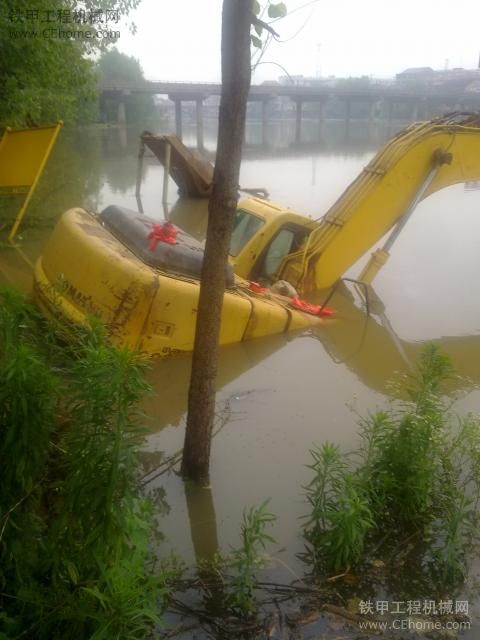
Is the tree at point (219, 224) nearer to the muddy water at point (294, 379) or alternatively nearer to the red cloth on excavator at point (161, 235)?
the muddy water at point (294, 379)

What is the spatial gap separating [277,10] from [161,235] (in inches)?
111

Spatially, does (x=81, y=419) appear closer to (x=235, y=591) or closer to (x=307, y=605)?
(x=235, y=591)

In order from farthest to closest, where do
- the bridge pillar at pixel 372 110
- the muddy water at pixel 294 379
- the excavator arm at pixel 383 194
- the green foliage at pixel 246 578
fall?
the bridge pillar at pixel 372 110 → the excavator arm at pixel 383 194 → the muddy water at pixel 294 379 → the green foliage at pixel 246 578

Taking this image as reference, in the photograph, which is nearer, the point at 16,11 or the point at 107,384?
the point at 107,384

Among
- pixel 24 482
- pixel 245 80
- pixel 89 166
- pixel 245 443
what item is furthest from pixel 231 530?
pixel 89 166

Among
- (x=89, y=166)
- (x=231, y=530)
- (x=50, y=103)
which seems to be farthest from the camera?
(x=89, y=166)

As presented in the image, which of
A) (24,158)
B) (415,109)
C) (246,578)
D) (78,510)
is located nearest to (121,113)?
(415,109)

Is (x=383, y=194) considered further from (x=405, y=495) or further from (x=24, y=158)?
(x=24, y=158)

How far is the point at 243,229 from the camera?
295 inches

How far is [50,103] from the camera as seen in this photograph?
610 inches

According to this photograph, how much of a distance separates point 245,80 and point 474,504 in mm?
2978

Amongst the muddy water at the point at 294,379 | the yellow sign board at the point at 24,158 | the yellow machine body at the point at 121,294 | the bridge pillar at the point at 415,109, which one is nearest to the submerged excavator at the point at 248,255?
the yellow machine body at the point at 121,294

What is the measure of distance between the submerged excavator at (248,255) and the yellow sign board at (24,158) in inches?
142

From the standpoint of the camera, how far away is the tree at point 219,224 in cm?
302
